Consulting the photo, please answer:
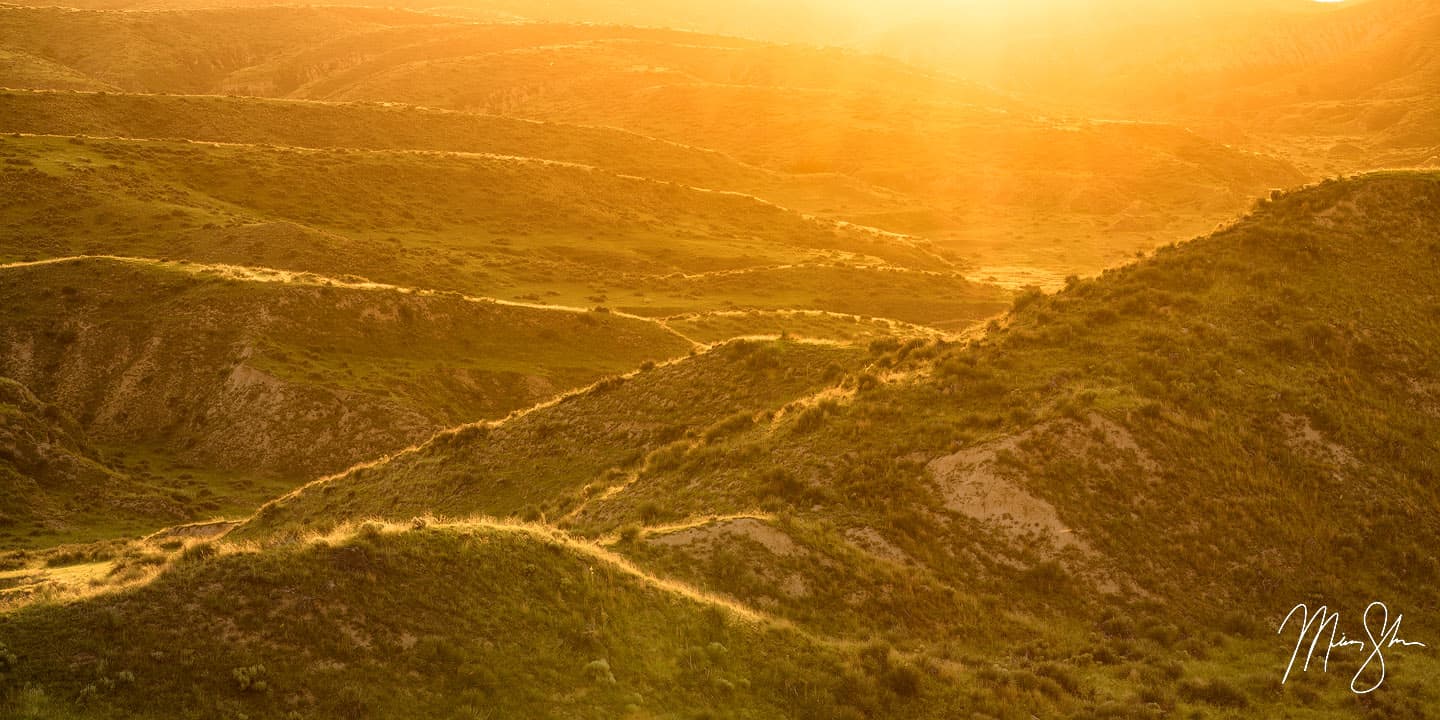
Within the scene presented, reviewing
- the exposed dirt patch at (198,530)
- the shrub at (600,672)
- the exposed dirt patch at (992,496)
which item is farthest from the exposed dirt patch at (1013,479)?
the exposed dirt patch at (198,530)

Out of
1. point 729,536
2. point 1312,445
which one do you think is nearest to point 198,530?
point 729,536

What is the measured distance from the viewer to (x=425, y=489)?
117ft

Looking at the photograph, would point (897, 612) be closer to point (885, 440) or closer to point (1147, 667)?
point (1147, 667)

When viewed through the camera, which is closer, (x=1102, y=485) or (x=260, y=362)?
(x=1102, y=485)

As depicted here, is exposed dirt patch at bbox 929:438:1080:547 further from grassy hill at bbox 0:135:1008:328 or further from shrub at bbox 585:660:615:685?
grassy hill at bbox 0:135:1008:328

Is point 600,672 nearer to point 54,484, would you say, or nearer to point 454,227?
point 54,484

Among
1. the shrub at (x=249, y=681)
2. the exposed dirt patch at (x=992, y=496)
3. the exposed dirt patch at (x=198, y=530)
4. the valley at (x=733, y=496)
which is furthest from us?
the exposed dirt patch at (x=198, y=530)
